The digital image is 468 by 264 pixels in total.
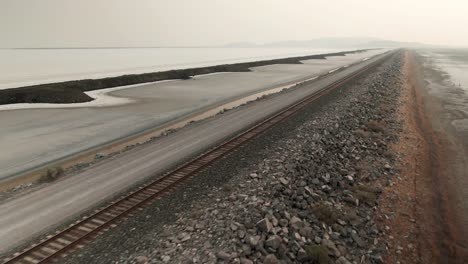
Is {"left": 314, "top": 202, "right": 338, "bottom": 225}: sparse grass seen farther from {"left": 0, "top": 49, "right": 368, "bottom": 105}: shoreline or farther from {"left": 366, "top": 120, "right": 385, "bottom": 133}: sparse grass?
{"left": 0, "top": 49, "right": 368, "bottom": 105}: shoreline

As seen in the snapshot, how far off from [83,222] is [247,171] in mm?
7016

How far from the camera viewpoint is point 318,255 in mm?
8883

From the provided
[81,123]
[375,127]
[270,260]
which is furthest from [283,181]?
[81,123]

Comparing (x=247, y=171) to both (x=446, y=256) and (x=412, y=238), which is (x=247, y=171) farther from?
(x=446, y=256)

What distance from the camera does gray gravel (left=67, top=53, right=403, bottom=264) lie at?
9195 millimetres

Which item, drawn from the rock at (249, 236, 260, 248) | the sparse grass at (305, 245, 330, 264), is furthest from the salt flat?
the sparse grass at (305, 245, 330, 264)

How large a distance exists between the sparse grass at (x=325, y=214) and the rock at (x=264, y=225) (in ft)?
6.95

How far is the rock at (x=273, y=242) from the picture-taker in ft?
30.1

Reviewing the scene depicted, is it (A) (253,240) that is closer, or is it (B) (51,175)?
(A) (253,240)

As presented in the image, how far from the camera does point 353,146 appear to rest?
18.7 meters

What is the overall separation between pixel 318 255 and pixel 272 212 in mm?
2297

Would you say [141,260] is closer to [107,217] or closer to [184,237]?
[184,237]

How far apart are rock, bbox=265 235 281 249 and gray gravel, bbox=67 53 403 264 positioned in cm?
3

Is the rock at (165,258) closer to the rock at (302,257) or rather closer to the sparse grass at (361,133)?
the rock at (302,257)
